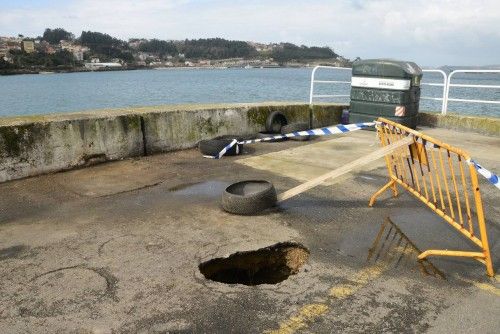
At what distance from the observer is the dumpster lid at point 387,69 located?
32.3 feet

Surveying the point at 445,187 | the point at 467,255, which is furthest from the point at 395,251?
the point at 445,187

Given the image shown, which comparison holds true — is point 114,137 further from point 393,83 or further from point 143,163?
point 393,83

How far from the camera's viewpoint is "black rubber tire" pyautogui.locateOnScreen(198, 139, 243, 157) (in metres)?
7.86

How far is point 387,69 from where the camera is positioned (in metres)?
10.0

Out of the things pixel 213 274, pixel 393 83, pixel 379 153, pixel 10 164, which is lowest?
pixel 213 274

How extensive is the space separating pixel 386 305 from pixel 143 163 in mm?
5330

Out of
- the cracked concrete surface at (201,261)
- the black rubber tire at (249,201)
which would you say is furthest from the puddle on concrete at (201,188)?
Result: the black rubber tire at (249,201)

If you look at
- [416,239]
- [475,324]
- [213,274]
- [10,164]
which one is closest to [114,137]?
[10,164]

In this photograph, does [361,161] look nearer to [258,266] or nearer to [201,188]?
[258,266]

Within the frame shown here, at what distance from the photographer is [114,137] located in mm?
7438

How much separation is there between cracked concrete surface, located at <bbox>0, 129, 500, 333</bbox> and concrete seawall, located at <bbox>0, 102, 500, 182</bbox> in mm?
442

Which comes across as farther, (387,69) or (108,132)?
(387,69)

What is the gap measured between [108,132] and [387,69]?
6.78m

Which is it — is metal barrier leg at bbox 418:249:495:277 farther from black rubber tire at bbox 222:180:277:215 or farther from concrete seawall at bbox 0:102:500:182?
concrete seawall at bbox 0:102:500:182
